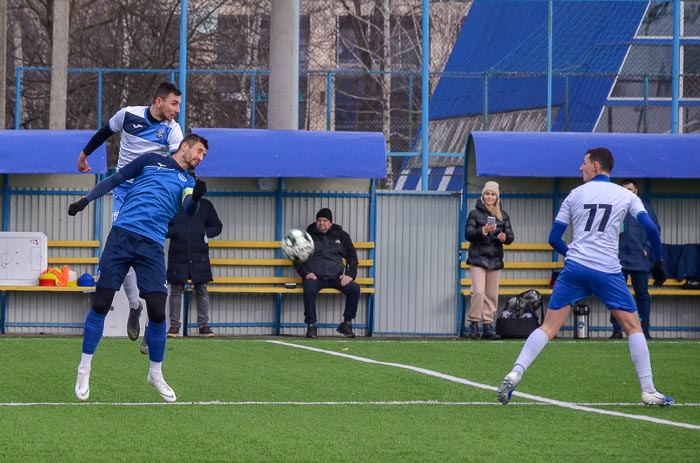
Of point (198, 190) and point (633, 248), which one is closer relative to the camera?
point (198, 190)

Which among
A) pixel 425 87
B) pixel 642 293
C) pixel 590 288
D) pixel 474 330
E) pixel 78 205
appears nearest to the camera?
pixel 78 205

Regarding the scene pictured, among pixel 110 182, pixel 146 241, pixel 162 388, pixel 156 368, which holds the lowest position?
pixel 162 388

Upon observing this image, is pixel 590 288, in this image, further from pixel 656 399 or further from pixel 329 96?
pixel 329 96

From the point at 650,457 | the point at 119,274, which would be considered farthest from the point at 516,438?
the point at 119,274

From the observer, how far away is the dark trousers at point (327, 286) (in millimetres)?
17422

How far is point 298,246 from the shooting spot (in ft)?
57.5

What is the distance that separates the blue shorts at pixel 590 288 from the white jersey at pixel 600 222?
0.17 feet

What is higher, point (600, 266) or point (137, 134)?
point (137, 134)

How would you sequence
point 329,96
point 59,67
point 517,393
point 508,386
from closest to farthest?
point 508,386
point 517,393
point 329,96
point 59,67

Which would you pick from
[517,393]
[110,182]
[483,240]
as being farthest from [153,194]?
[483,240]

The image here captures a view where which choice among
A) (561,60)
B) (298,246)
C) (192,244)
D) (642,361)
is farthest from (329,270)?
(561,60)

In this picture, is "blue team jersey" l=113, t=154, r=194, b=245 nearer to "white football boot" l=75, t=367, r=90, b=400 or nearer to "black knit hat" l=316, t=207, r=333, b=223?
"white football boot" l=75, t=367, r=90, b=400

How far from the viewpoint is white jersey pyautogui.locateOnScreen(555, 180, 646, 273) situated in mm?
9742

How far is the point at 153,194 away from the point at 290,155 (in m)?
7.98
